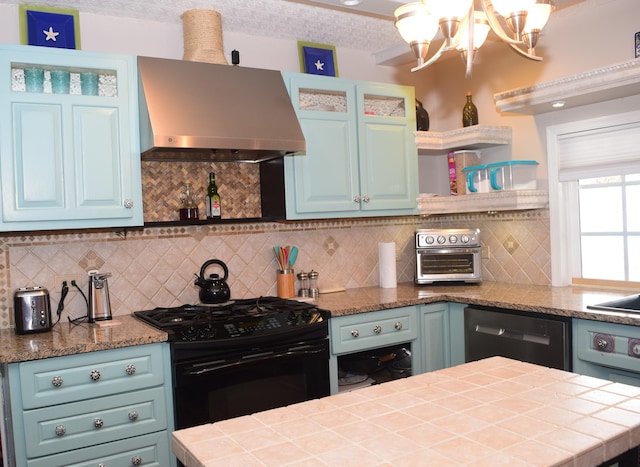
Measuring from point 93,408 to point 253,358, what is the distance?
2.37ft

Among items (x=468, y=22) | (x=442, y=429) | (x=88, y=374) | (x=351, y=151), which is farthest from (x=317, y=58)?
→ (x=442, y=429)

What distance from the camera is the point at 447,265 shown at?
152 inches

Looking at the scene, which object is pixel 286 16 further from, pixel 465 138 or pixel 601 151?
pixel 601 151

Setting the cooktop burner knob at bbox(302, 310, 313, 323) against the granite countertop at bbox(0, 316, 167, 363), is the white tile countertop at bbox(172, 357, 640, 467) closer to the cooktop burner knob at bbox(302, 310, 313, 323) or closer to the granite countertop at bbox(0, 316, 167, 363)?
the granite countertop at bbox(0, 316, 167, 363)

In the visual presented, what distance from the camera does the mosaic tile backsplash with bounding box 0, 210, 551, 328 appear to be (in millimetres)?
2998

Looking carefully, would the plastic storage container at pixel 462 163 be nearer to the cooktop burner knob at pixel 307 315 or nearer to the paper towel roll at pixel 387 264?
the paper towel roll at pixel 387 264

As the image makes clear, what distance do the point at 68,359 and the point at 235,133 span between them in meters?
1.26

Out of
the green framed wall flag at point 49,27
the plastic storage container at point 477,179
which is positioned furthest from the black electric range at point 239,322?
the green framed wall flag at point 49,27

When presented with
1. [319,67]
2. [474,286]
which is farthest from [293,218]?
[474,286]

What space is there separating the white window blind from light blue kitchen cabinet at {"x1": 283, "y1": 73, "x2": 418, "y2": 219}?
91 centimetres

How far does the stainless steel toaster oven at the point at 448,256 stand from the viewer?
Result: 150 inches

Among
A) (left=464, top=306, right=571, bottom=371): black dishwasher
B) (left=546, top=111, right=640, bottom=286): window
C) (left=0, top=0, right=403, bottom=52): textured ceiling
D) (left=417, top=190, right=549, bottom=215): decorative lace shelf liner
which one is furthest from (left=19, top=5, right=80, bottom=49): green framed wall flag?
(left=546, top=111, right=640, bottom=286): window

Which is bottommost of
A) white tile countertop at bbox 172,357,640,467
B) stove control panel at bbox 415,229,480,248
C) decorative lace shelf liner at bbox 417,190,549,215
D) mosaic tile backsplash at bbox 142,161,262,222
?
white tile countertop at bbox 172,357,640,467

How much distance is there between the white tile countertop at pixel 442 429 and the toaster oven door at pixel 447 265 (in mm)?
2047
